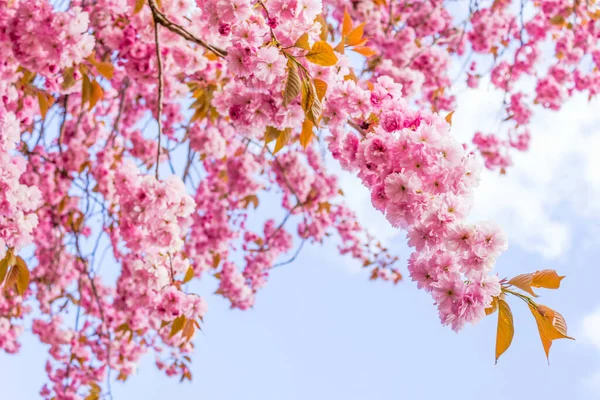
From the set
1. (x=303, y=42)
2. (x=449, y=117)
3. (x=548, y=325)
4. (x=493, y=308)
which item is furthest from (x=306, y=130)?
(x=548, y=325)

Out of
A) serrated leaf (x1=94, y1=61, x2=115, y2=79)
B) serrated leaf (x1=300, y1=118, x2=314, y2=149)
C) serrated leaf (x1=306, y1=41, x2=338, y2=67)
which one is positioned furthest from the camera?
serrated leaf (x1=94, y1=61, x2=115, y2=79)

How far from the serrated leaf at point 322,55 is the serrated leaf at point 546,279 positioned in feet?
2.42

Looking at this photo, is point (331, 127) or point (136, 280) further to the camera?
point (136, 280)

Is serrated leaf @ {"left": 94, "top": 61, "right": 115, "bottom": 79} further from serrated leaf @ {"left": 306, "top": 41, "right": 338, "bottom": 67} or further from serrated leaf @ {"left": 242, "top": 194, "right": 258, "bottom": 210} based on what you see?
serrated leaf @ {"left": 242, "top": 194, "right": 258, "bottom": 210}

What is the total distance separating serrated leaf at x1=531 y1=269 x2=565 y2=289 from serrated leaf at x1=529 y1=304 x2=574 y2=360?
5 cm

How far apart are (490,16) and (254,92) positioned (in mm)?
3332

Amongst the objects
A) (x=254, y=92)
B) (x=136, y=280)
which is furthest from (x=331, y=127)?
(x=136, y=280)

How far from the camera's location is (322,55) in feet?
4.91

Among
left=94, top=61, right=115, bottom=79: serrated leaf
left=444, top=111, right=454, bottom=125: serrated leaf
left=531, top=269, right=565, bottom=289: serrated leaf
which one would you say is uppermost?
left=94, top=61, right=115, bottom=79: serrated leaf

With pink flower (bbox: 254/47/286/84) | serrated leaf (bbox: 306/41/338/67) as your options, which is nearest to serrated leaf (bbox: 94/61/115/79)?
pink flower (bbox: 254/47/286/84)

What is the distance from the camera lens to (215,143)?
3799 millimetres

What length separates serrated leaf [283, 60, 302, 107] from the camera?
153 centimetres

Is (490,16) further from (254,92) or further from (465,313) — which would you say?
(465,313)

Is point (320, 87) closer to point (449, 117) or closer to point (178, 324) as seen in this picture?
point (449, 117)
